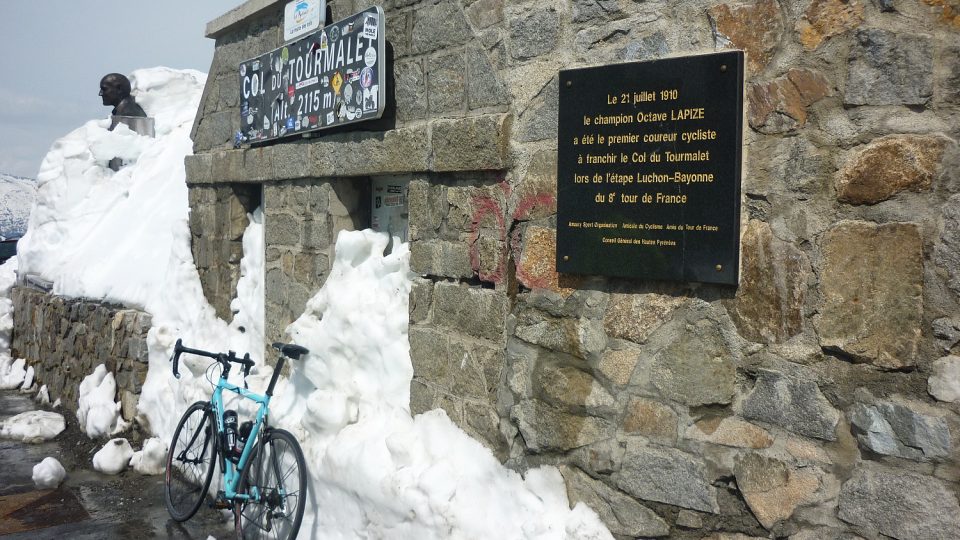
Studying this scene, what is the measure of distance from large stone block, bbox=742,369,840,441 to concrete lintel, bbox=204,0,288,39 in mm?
4155

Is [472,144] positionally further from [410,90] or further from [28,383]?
[28,383]

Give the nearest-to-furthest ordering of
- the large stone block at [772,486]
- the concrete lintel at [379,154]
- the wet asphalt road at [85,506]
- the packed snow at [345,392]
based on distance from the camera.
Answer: the large stone block at [772,486], the packed snow at [345,392], the concrete lintel at [379,154], the wet asphalt road at [85,506]

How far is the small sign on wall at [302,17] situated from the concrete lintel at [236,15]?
171mm

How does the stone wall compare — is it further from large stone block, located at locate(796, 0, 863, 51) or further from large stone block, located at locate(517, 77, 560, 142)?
large stone block, located at locate(796, 0, 863, 51)

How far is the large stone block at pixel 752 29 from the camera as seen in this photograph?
2.77 meters

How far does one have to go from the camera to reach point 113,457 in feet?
21.0

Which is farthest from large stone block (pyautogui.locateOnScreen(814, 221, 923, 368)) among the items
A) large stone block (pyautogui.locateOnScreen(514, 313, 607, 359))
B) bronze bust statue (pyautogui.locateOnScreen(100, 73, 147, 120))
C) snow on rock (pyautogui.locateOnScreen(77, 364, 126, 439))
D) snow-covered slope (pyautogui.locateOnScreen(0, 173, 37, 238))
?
snow-covered slope (pyautogui.locateOnScreen(0, 173, 37, 238))

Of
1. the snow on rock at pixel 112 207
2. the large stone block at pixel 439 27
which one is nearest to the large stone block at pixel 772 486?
the large stone block at pixel 439 27

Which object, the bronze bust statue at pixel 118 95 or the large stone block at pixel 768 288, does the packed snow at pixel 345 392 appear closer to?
the large stone block at pixel 768 288

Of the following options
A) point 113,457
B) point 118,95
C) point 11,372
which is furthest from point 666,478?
point 118,95

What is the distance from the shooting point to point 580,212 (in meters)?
3.29

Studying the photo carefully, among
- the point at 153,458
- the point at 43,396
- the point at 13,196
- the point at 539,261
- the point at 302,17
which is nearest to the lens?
the point at 539,261

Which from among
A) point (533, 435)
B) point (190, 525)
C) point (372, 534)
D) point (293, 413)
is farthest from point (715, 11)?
point (190, 525)

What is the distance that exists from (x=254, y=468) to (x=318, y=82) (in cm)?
235
